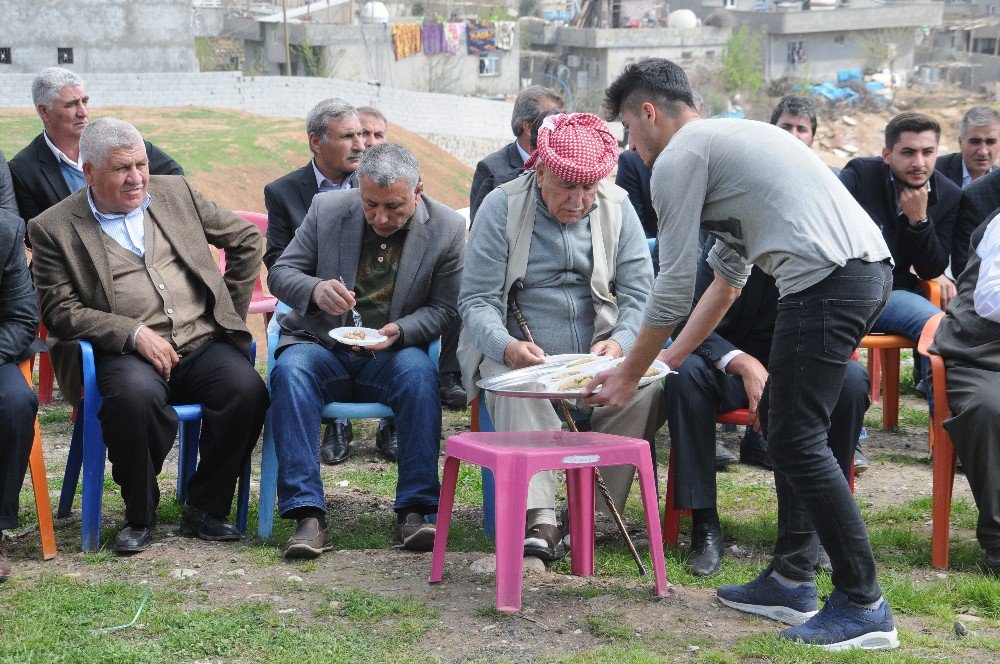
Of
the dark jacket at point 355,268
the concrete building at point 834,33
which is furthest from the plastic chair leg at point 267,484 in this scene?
the concrete building at point 834,33

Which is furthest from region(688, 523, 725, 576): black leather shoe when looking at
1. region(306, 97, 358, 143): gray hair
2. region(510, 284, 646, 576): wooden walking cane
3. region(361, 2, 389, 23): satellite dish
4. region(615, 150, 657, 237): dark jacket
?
region(361, 2, 389, 23): satellite dish

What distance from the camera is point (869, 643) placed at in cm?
346

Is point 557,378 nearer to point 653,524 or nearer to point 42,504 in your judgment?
point 653,524

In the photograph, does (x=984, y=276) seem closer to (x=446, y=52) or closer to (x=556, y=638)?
(x=556, y=638)

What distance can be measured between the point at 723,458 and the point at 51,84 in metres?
4.19

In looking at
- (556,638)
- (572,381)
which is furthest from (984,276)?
(556,638)

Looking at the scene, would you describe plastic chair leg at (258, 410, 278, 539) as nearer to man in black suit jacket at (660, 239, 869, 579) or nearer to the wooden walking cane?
the wooden walking cane

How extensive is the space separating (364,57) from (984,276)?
4713cm

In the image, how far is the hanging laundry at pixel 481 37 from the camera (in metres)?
53.8

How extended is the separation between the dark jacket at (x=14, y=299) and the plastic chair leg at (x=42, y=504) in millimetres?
335

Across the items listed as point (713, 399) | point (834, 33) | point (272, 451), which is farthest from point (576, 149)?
point (834, 33)

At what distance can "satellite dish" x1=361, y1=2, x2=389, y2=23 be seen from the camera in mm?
51531

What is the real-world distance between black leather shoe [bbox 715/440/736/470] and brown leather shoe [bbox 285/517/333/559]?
209 centimetres

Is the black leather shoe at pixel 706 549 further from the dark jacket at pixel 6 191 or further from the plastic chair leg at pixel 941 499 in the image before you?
the dark jacket at pixel 6 191
